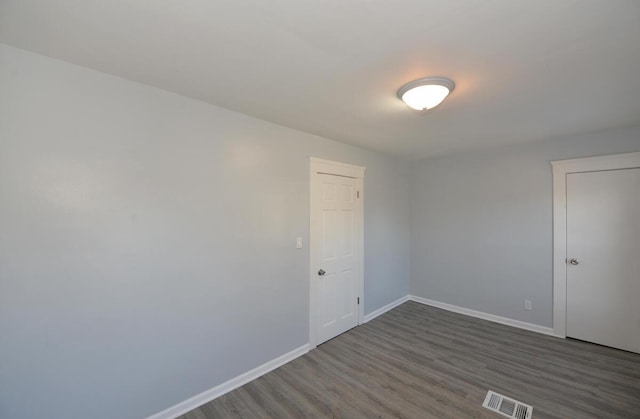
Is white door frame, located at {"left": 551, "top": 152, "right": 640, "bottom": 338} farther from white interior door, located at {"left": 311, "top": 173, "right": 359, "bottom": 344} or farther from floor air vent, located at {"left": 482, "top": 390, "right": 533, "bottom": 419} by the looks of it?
white interior door, located at {"left": 311, "top": 173, "right": 359, "bottom": 344}

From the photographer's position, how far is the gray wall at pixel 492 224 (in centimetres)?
332

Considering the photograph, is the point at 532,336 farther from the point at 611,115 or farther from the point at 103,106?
the point at 103,106

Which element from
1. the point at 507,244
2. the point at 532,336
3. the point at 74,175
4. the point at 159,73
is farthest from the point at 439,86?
the point at 532,336

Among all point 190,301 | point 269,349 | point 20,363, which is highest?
point 190,301

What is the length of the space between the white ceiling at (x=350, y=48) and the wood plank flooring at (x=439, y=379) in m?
2.43

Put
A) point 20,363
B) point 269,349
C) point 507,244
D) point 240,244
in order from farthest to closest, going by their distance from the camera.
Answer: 1. point 507,244
2. point 269,349
3. point 240,244
4. point 20,363

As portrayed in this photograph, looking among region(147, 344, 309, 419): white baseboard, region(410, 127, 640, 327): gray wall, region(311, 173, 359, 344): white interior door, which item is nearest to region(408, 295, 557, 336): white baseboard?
region(410, 127, 640, 327): gray wall

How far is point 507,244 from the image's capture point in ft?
11.9

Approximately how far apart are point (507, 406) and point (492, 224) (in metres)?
2.33

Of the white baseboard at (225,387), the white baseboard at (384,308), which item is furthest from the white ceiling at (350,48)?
the white baseboard at (384,308)

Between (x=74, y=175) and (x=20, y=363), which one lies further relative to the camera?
(x=74, y=175)

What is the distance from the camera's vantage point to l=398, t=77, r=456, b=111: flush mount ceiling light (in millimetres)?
1744

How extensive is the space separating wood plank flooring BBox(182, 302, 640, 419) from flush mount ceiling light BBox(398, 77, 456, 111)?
91.7 inches

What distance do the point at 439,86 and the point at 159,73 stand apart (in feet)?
6.02
